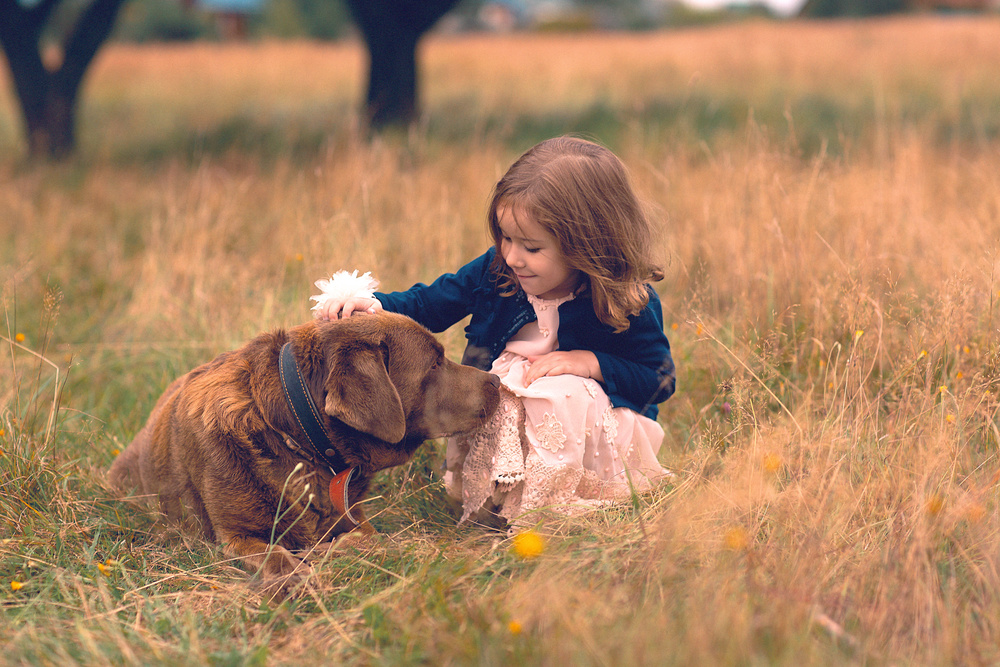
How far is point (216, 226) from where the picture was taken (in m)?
5.17

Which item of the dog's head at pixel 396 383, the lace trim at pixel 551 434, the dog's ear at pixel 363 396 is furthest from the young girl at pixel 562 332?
the dog's ear at pixel 363 396

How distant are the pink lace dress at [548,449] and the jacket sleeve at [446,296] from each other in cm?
25

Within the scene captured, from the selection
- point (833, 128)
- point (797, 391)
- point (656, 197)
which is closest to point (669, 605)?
point (797, 391)

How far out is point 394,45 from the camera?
9898mm

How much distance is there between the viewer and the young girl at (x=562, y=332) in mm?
2717

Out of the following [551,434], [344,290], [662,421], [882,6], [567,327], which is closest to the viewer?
[551,434]

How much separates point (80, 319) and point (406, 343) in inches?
123

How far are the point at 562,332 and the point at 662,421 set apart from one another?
0.83 metres

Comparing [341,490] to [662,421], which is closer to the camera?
[341,490]

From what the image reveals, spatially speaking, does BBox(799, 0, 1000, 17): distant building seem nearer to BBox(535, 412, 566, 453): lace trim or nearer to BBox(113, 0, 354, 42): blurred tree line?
BBox(113, 0, 354, 42): blurred tree line

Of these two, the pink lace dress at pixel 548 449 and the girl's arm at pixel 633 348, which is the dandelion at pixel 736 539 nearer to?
the pink lace dress at pixel 548 449

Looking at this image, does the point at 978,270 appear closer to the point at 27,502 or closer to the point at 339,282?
the point at 339,282

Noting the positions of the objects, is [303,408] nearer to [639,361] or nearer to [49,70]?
[639,361]

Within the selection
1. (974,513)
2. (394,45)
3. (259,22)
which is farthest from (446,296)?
(259,22)
